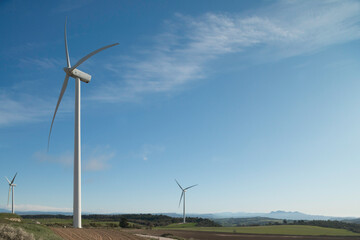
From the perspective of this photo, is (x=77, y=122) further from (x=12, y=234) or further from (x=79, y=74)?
(x=12, y=234)

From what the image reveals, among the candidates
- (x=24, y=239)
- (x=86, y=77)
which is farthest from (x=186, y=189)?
(x=24, y=239)

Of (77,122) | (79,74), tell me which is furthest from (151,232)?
(79,74)

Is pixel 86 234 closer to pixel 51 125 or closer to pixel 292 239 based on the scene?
pixel 51 125

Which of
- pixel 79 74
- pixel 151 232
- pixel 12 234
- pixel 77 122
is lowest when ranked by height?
pixel 151 232

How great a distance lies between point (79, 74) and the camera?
4666 cm

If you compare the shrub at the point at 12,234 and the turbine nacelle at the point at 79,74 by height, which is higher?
the turbine nacelle at the point at 79,74

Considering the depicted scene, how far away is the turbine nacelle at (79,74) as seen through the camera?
45875 mm

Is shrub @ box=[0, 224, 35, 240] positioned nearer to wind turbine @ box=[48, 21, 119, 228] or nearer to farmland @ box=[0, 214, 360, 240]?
farmland @ box=[0, 214, 360, 240]

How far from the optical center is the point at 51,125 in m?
45.9

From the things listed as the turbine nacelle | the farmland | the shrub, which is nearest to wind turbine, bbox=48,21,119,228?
the turbine nacelle

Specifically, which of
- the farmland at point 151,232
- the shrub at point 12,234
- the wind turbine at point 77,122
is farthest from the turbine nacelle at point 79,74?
the shrub at point 12,234

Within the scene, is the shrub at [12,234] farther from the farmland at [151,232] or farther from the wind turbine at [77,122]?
the wind turbine at [77,122]

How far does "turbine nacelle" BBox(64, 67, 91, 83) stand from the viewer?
45.9 meters

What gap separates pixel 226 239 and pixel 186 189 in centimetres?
6705
